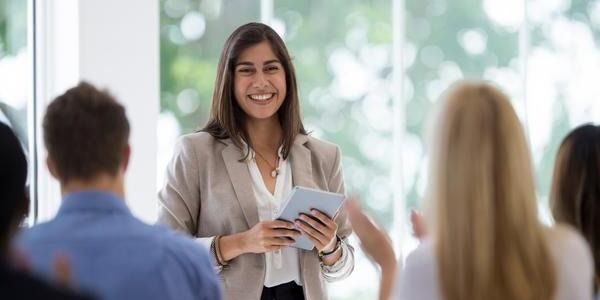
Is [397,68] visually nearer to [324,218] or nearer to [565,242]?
[324,218]

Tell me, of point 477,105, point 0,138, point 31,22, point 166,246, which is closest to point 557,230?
point 477,105

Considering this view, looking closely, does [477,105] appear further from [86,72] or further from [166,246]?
[86,72]

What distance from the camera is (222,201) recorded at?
3652 millimetres

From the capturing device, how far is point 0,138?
1.85 meters

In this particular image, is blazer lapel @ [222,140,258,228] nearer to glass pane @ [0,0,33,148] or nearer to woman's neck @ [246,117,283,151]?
woman's neck @ [246,117,283,151]

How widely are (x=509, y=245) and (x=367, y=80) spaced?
13.7ft

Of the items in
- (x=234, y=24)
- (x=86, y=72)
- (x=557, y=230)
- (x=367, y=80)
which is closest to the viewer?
(x=557, y=230)

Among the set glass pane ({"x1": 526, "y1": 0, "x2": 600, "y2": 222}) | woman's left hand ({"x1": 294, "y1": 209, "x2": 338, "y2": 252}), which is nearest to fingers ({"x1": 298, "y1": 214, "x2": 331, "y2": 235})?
woman's left hand ({"x1": 294, "y1": 209, "x2": 338, "y2": 252})

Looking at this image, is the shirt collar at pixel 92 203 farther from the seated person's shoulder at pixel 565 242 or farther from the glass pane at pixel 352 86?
the glass pane at pixel 352 86

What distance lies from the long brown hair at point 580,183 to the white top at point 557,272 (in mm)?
366

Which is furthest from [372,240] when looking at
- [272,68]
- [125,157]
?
[272,68]

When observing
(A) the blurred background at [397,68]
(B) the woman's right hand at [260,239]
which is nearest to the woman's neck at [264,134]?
(B) the woman's right hand at [260,239]

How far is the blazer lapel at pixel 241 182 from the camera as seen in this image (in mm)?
3658

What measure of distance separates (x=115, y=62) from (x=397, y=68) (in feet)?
6.44
